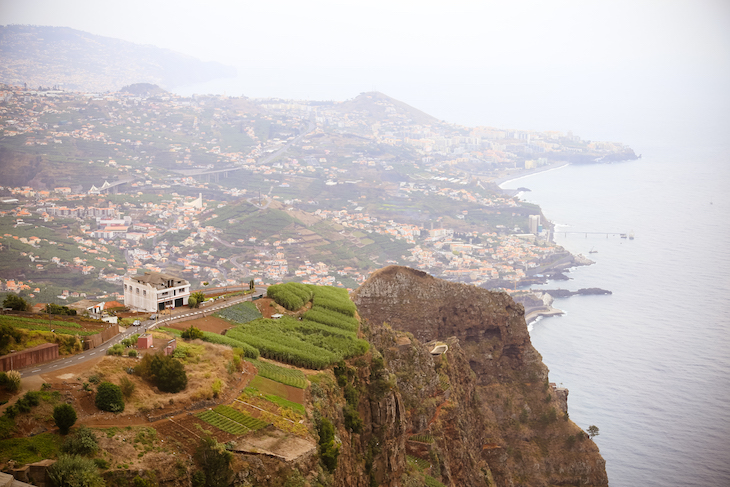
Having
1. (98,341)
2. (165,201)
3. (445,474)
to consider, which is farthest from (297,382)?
(165,201)

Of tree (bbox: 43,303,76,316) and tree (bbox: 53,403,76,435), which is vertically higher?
tree (bbox: 53,403,76,435)

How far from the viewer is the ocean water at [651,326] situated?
46.5 meters

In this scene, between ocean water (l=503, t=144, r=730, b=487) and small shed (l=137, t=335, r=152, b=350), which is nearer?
small shed (l=137, t=335, r=152, b=350)

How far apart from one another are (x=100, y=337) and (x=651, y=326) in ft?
214

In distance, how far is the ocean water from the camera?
153 feet

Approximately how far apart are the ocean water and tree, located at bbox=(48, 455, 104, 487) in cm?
3629

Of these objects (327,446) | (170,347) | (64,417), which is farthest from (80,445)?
(327,446)

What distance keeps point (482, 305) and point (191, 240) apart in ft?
191

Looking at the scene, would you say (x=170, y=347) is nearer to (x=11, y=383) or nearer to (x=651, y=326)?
(x=11, y=383)

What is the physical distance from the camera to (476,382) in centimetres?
3719

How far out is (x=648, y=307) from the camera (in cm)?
7825

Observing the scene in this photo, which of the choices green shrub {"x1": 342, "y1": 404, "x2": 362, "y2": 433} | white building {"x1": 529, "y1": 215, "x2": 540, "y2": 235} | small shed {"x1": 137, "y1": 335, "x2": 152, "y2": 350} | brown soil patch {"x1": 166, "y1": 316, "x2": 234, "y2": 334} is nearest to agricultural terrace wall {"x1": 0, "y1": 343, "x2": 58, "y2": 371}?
small shed {"x1": 137, "y1": 335, "x2": 152, "y2": 350}

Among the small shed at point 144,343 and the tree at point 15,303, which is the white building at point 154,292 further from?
the small shed at point 144,343

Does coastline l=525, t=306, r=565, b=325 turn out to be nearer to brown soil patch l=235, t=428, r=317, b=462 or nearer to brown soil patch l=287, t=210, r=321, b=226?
brown soil patch l=287, t=210, r=321, b=226
